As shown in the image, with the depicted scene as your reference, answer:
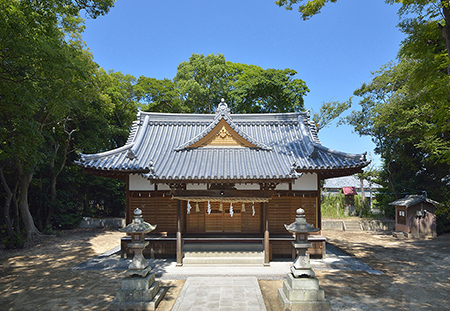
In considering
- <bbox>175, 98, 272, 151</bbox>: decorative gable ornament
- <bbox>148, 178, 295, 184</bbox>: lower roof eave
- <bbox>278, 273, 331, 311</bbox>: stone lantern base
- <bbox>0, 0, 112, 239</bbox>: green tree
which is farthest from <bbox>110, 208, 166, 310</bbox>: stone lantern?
<bbox>0, 0, 112, 239</bbox>: green tree

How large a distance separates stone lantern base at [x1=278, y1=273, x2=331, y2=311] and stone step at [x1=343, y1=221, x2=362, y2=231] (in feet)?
59.8

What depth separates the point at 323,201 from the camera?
32.9 m

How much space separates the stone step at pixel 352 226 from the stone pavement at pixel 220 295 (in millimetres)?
17373

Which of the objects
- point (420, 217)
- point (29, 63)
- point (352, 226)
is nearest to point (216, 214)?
point (29, 63)

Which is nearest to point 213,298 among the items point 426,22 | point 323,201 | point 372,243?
point 426,22

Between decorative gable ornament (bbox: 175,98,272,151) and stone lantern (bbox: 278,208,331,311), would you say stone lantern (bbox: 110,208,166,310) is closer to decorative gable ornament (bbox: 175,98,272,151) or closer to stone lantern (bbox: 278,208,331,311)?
stone lantern (bbox: 278,208,331,311)

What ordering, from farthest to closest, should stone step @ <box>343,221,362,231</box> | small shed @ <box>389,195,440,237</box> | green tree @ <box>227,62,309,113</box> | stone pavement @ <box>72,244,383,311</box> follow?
green tree @ <box>227,62,309,113</box>
stone step @ <box>343,221,362,231</box>
small shed @ <box>389,195,440,237</box>
stone pavement @ <box>72,244,383,311</box>

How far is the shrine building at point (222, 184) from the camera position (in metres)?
11.7

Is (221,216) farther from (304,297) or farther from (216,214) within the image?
(304,297)

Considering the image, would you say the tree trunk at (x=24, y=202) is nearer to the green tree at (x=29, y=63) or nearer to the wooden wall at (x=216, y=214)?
the green tree at (x=29, y=63)

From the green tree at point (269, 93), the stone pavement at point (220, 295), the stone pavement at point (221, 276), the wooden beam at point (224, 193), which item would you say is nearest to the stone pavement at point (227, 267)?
the stone pavement at point (221, 276)

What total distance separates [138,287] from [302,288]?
509 centimetres

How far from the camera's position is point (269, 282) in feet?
32.3

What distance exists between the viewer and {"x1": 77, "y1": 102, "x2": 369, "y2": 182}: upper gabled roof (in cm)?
1169
